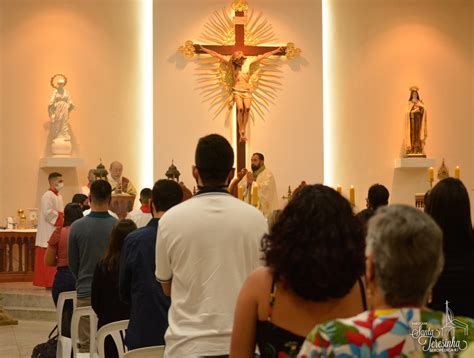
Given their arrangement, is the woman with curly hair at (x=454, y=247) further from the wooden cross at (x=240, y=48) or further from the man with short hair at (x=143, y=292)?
the wooden cross at (x=240, y=48)

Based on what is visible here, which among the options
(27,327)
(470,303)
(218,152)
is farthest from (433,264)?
(27,327)

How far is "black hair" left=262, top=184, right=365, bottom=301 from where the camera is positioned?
2582 millimetres

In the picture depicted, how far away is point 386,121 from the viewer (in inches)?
594

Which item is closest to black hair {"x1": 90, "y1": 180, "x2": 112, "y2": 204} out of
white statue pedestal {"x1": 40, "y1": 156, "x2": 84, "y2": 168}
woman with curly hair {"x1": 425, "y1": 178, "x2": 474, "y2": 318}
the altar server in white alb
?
woman with curly hair {"x1": 425, "y1": 178, "x2": 474, "y2": 318}

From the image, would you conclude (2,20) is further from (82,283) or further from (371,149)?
(82,283)

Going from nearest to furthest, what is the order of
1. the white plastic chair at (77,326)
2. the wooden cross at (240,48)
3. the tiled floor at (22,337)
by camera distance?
1. the white plastic chair at (77,326)
2. the tiled floor at (22,337)
3. the wooden cross at (240,48)

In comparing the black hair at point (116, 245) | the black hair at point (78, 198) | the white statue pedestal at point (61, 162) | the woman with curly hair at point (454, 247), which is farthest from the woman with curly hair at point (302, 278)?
the white statue pedestal at point (61, 162)

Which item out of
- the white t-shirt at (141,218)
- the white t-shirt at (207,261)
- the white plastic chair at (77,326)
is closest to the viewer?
the white t-shirt at (207,261)

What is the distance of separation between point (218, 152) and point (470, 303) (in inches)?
43.3

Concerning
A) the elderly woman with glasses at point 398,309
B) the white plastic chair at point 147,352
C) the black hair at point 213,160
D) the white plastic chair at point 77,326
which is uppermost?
the black hair at point 213,160

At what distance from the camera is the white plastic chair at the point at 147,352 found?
3.90m

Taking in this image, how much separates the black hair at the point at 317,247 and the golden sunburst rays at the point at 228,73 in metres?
12.1

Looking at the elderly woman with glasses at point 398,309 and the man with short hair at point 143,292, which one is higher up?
the elderly woman with glasses at point 398,309

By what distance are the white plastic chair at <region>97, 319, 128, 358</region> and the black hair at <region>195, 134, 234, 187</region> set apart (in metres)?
1.43
